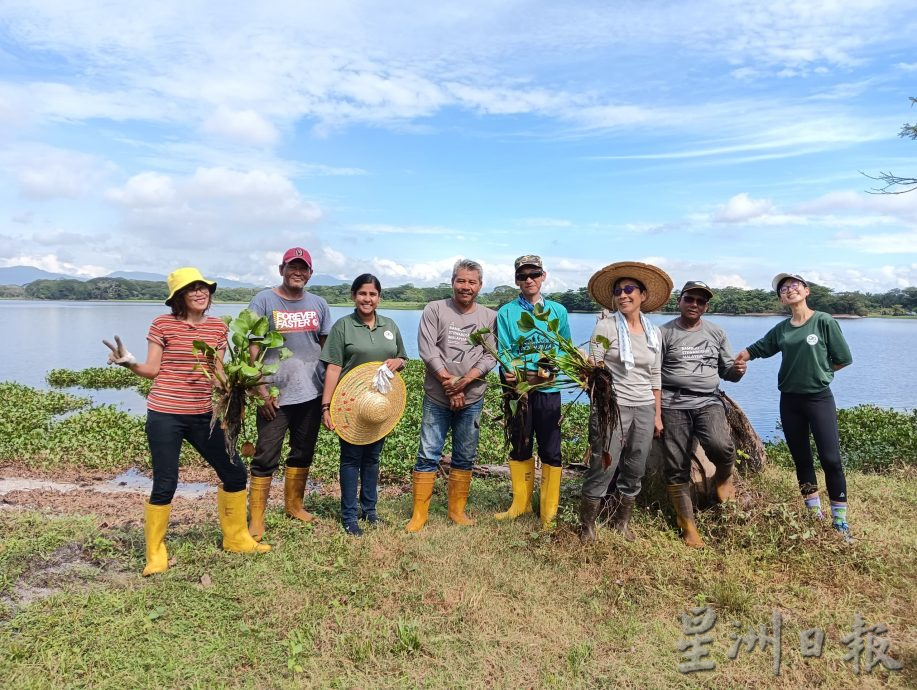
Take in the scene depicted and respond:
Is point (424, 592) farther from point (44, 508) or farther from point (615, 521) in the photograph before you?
point (44, 508)

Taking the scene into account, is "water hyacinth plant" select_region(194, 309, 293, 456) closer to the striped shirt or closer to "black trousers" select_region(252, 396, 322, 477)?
the striped shirt

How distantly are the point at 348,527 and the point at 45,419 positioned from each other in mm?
9840

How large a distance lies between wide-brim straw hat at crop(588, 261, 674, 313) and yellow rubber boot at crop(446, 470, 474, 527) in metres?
2.10

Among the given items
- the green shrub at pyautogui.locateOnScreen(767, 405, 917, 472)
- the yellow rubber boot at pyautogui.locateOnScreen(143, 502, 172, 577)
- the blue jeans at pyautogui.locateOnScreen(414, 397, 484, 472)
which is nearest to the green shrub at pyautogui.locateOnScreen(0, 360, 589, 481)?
the blue jeans at pyautogui.locateOnScreen(414, 397, 484, 472)

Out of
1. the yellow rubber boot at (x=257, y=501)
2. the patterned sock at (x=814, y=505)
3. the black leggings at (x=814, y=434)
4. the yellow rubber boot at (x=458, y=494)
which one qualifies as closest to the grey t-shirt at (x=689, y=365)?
the black leggings at (x=814, y=434)

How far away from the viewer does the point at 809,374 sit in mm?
5207

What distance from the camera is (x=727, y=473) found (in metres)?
5.46

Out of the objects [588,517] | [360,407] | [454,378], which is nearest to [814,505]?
[588,517]

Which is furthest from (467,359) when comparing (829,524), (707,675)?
(829,524)

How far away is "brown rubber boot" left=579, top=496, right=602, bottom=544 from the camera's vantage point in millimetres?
5027

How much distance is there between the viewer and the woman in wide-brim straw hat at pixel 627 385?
15.9 feet

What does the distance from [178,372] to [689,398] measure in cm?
422

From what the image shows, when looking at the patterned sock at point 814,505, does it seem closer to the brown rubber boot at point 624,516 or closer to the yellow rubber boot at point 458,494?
the brown rubber boot at point 624,516

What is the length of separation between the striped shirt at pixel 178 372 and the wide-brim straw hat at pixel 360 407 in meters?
1.06
